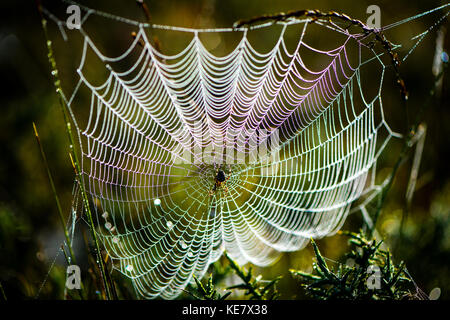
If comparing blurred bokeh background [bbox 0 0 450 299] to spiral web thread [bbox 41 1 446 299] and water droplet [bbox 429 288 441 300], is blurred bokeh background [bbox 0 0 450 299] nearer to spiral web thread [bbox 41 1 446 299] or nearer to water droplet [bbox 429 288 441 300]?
water droplet [bbox 429 288 441 300]

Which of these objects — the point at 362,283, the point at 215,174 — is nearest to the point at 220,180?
the point at 215,174

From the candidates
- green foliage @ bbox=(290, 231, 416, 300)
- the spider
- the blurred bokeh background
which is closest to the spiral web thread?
the spider

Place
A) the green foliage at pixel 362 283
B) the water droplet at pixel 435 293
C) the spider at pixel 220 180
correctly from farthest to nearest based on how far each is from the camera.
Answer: the spider at pixel 220 180 → the water droplet at pixel 435 293 → the green foliage at pixel 362 283

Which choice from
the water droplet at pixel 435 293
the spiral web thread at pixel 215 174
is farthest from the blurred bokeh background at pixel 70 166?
the spiral web thread at pixel 215 174

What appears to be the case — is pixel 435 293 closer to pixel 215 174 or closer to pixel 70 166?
pixel 215 174

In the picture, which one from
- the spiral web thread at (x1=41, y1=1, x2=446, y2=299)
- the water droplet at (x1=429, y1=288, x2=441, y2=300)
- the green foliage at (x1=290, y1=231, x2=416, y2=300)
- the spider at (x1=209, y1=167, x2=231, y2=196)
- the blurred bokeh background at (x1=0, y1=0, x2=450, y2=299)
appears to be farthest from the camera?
the spider at (x1=209, y1=167, x2=231, y2=196)

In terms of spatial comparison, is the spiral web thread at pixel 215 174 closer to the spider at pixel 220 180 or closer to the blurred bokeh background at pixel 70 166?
the spider at pixel 220 180
